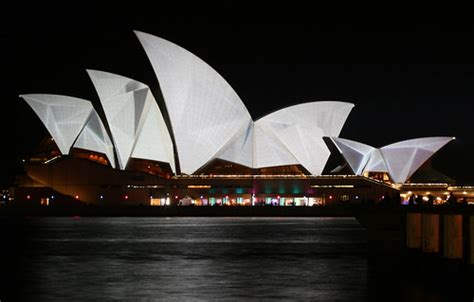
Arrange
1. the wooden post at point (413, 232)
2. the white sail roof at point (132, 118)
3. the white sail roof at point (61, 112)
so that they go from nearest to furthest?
the wooden post at point (413, 232) < the white sail roof at point (132, 118) < the white sail roof at point (61, 112)

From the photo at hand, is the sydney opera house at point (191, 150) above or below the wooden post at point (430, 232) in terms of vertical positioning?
above

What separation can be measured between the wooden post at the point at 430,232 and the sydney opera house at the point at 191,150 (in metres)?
37.3

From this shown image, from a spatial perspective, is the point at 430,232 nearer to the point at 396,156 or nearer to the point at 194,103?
the point at 194,103

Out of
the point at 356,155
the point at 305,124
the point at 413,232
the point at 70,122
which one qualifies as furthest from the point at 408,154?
the point at 413,232

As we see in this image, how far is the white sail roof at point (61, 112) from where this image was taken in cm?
6059

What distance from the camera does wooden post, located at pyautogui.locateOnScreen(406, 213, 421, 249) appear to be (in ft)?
65.8

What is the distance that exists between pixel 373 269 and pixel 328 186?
170 feet

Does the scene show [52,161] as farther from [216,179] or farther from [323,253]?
[323,253]

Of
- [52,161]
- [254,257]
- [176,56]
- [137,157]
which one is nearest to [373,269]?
[254,257]

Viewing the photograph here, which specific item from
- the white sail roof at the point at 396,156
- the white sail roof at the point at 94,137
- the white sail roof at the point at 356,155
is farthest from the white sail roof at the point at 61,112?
the white sail roof at the point at 396,156

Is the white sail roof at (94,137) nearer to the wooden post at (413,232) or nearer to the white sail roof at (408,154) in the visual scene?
the white sail roof at (408,154)

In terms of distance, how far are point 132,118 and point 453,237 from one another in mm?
44636

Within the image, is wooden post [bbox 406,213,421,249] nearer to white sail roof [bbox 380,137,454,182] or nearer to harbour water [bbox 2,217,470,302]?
harbour water [bbox 2,217,470,302]

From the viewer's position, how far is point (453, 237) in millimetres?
18000
